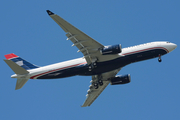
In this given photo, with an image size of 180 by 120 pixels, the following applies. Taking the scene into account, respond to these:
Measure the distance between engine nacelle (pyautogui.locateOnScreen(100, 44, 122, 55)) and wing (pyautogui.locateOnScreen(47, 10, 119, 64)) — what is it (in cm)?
82

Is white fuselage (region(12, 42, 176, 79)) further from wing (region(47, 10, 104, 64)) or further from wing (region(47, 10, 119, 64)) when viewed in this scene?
wing (region(47, 10, 104, 64))

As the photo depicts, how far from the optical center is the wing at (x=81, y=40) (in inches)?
1792

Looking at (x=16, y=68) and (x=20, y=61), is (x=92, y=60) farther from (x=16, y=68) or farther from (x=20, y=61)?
(x=20, y=61)

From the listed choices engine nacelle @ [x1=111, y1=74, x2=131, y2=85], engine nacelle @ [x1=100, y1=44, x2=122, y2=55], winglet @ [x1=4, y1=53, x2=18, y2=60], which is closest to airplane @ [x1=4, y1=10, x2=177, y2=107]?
engine nacelle @ [x1=100, y1=44, x2=122, y2=55]

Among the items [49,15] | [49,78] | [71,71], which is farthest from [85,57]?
[49,15]

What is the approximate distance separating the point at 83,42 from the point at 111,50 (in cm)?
476

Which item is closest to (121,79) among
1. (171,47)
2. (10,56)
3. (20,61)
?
(171,47)

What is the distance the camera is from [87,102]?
63.6 meters

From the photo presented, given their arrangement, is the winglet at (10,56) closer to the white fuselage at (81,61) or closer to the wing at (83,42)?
the white fuselage at (81,61)

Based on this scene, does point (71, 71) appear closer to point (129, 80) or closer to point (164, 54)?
point (129, 80)

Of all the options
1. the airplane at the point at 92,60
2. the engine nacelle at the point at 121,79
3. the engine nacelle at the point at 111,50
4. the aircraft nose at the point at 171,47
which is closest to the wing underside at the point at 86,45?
the airplane at the point at 92,60

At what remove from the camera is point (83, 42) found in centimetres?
4981

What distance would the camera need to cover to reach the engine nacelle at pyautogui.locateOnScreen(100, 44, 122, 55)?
49844 millimetres

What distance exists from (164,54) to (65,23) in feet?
61.6
